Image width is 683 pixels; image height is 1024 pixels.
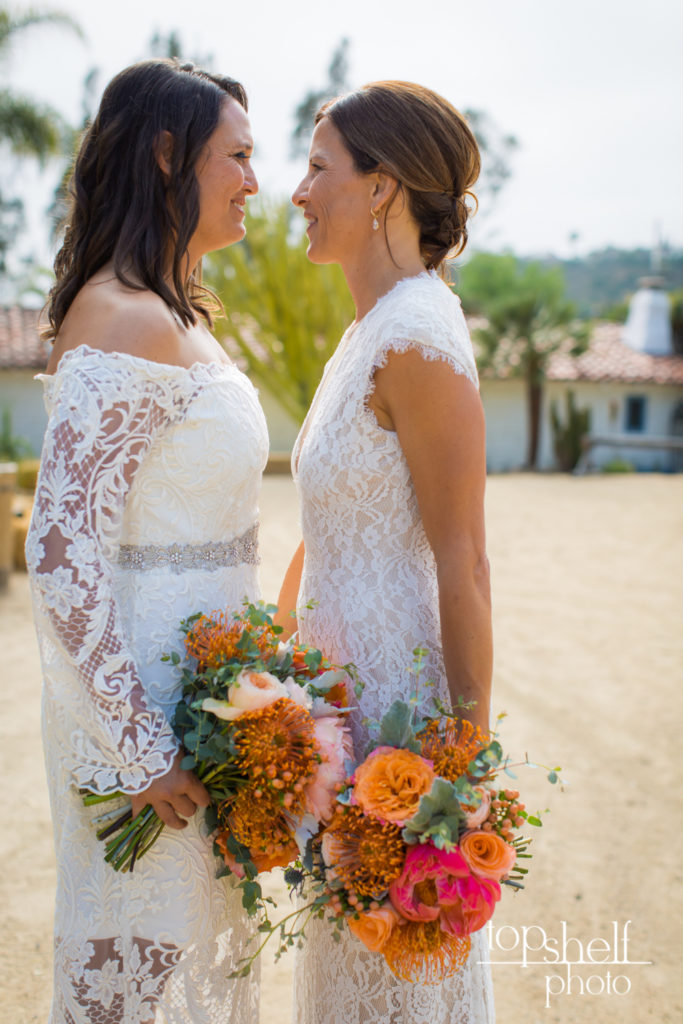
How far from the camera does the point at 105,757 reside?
5.74ft

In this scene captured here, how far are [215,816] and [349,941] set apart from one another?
1.56ft

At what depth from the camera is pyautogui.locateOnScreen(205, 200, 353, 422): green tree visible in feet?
65.4

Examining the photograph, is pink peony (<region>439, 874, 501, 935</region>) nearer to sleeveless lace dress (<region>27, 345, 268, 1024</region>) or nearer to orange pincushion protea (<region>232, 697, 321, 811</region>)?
orange pincushion protea (<region>232, 697, 321, 811</region>)

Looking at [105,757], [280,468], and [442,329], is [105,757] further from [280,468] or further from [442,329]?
[280,468]

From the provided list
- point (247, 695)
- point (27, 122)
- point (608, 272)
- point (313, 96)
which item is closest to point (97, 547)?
point (247, 695)

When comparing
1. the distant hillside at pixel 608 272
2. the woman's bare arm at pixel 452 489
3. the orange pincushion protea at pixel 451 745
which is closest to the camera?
the orange pincushion protea at pixel 451 745

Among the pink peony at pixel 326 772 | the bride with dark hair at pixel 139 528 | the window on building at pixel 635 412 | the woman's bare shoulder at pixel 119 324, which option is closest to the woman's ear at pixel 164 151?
the bride with dark hair at pixel 139 528

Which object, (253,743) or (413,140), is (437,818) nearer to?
(253,743)

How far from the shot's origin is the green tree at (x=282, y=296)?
19.9m

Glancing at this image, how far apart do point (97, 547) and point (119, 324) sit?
18.3 inches

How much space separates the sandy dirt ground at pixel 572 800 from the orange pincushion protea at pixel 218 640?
6.44ft

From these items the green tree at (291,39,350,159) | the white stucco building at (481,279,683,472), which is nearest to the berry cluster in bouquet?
the white stucco building at (481,279,683,472)

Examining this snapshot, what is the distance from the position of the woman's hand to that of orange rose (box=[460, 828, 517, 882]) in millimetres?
561

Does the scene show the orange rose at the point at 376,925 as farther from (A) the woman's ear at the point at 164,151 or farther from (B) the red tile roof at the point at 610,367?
(B) the red tile roof at the point at 610,367
